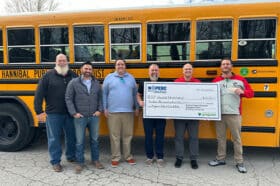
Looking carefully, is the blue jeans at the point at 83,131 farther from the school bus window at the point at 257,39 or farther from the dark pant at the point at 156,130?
the school bus window at the point at 257,39

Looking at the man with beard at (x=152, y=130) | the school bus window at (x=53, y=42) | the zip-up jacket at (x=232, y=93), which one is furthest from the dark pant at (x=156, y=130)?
the school bus window at (x=53, y=42)

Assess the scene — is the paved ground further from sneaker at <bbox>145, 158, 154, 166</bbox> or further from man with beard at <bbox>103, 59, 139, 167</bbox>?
man with beard at <bbox>103, 59, 139, 167</bbox>

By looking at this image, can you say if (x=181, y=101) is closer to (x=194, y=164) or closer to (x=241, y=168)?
(x=194, y=164)

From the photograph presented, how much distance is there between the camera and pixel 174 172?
443 centimetres

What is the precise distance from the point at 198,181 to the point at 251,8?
250 centimetres

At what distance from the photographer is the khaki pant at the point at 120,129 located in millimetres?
4570

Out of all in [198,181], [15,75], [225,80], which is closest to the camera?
[198,181]

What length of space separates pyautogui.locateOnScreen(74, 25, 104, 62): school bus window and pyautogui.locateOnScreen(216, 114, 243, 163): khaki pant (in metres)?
2.07

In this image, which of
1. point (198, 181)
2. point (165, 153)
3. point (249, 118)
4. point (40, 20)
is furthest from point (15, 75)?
point (249, 118)

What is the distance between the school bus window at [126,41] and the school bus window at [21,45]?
4.42ft

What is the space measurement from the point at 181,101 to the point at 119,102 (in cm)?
91

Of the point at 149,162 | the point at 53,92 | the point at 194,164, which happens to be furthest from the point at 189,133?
the point at 53,92

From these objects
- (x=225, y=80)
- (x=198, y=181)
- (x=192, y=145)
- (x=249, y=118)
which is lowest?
(x=198, y=181)

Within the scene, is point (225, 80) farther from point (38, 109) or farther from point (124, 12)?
point (38, 109)
